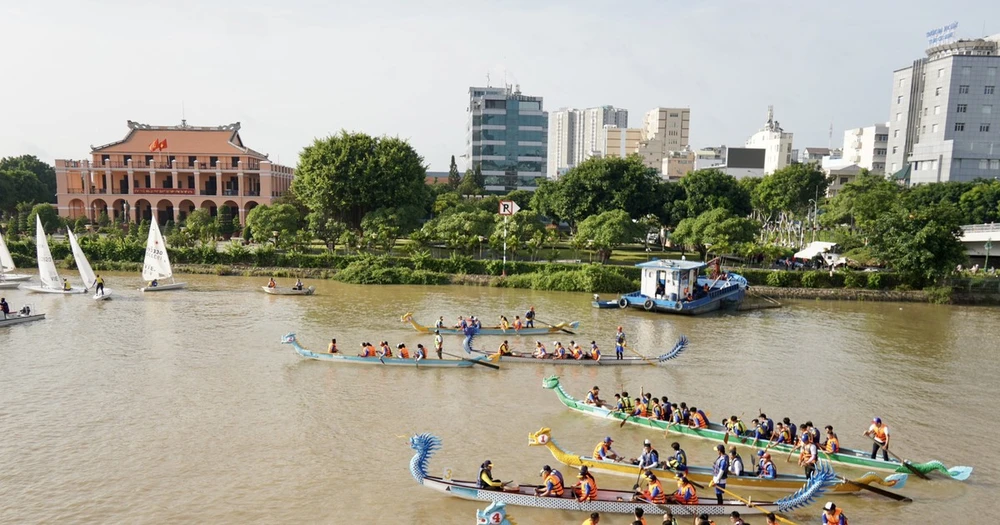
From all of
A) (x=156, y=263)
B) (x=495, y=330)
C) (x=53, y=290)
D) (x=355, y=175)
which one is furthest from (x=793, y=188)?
(x=53, y=290)

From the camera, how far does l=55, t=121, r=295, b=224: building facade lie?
231ft

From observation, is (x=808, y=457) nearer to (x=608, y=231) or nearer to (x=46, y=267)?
(x=608, y=231)

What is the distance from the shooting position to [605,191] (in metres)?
60.6

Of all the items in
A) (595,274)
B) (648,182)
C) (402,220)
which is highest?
(648,182)

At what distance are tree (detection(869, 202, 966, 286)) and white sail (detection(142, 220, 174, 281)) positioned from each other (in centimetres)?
4644

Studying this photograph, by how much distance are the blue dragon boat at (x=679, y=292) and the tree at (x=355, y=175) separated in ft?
86.9

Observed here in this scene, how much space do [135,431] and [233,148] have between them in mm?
59085

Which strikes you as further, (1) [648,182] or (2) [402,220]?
(1) [648,182]

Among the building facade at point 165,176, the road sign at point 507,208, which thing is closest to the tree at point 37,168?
the building facade at point 165,176

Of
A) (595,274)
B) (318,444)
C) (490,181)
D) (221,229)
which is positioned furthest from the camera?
(490,181)

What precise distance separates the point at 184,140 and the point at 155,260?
121 ft

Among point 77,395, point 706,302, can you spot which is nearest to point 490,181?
point 706,302

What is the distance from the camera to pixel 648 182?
63.0 metres

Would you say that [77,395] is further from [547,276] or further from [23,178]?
[23,178]
